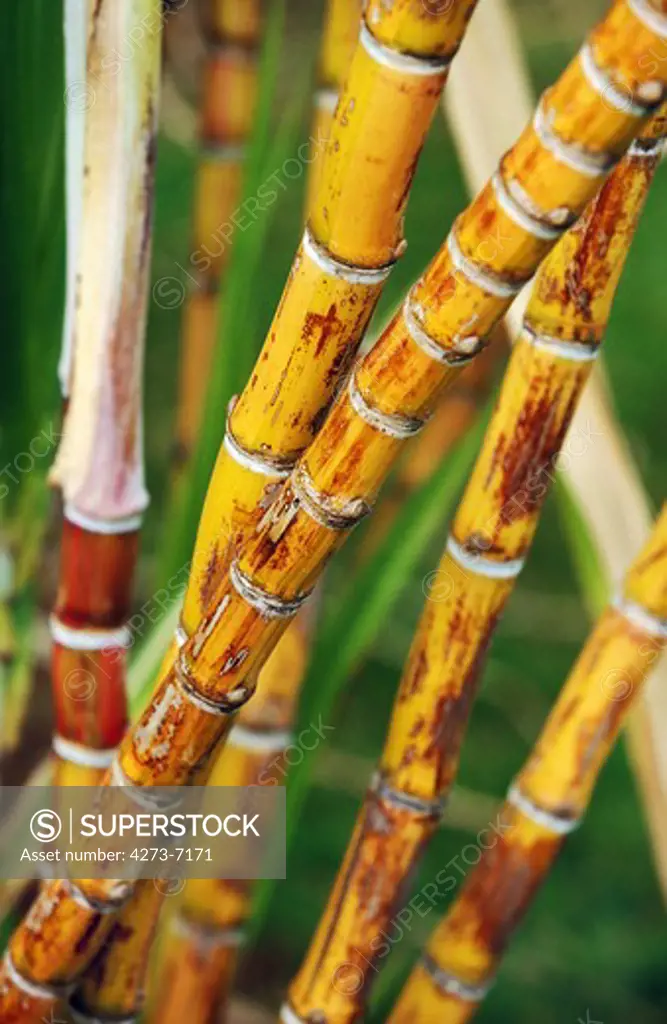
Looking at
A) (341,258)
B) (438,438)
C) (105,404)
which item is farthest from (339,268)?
(438,438)

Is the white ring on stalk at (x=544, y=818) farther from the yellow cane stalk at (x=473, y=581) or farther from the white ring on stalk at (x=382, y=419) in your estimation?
the white ring on stalk at (x=382, y=419)

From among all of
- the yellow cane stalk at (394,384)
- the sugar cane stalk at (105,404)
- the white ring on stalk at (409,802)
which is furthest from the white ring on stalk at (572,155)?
the white ring on stalk at (409,802)

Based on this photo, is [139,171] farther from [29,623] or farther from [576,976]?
[576,976]

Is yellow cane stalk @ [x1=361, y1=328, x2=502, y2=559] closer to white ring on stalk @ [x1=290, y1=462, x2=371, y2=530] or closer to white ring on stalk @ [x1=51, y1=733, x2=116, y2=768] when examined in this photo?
white ring on stalk @ [x1=51, y1=733, x2=116, y2=768]

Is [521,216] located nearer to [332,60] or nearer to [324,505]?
[324,505]

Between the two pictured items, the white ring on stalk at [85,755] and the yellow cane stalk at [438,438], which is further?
the yellow cane stalk at [438,438]
